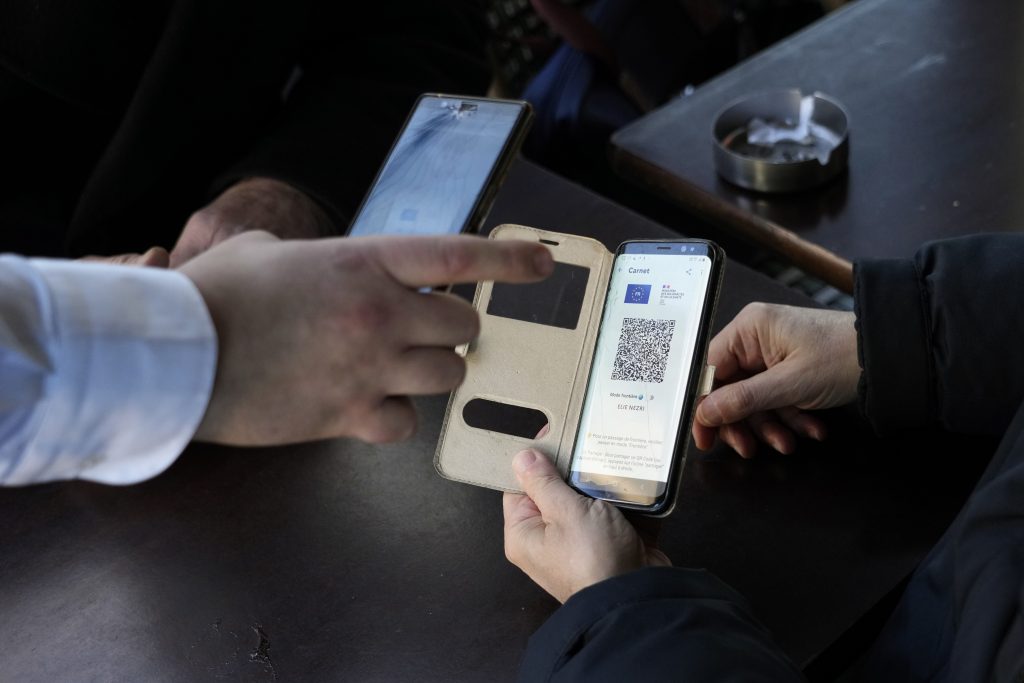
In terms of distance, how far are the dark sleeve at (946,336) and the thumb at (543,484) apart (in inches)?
10.6

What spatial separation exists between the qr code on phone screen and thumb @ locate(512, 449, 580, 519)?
0.09 m

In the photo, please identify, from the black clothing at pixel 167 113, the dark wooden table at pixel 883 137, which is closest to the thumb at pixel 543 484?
the dark wooden table at pixel 883 137

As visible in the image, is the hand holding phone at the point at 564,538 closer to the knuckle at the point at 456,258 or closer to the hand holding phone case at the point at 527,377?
the hand holding phone case at the point at 527,377

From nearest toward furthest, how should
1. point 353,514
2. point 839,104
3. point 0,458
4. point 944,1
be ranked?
point 0,458 → point 353,514 → point 839,104 → point 944,1

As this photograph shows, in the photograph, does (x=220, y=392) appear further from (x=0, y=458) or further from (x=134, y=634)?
(x=134, y=634)

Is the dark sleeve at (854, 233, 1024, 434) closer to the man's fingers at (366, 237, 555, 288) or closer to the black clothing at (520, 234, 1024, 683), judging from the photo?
the black clothing at (520, 234, 1024, 683)

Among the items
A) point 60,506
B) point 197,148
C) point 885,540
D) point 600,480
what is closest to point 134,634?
point 60,506

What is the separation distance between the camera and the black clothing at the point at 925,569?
1.97 feet

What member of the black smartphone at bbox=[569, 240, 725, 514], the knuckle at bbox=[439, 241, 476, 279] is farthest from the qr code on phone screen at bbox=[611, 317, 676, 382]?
the knuckle at bbox=[439, 241, 476, 279]

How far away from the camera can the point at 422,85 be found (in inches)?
52.4

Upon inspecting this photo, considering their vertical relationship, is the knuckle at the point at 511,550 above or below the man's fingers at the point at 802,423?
above

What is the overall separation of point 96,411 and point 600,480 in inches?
14.9

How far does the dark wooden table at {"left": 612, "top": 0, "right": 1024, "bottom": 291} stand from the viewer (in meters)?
0.97

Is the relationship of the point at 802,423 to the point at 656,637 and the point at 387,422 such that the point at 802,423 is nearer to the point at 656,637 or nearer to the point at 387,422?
the point at 656,637
